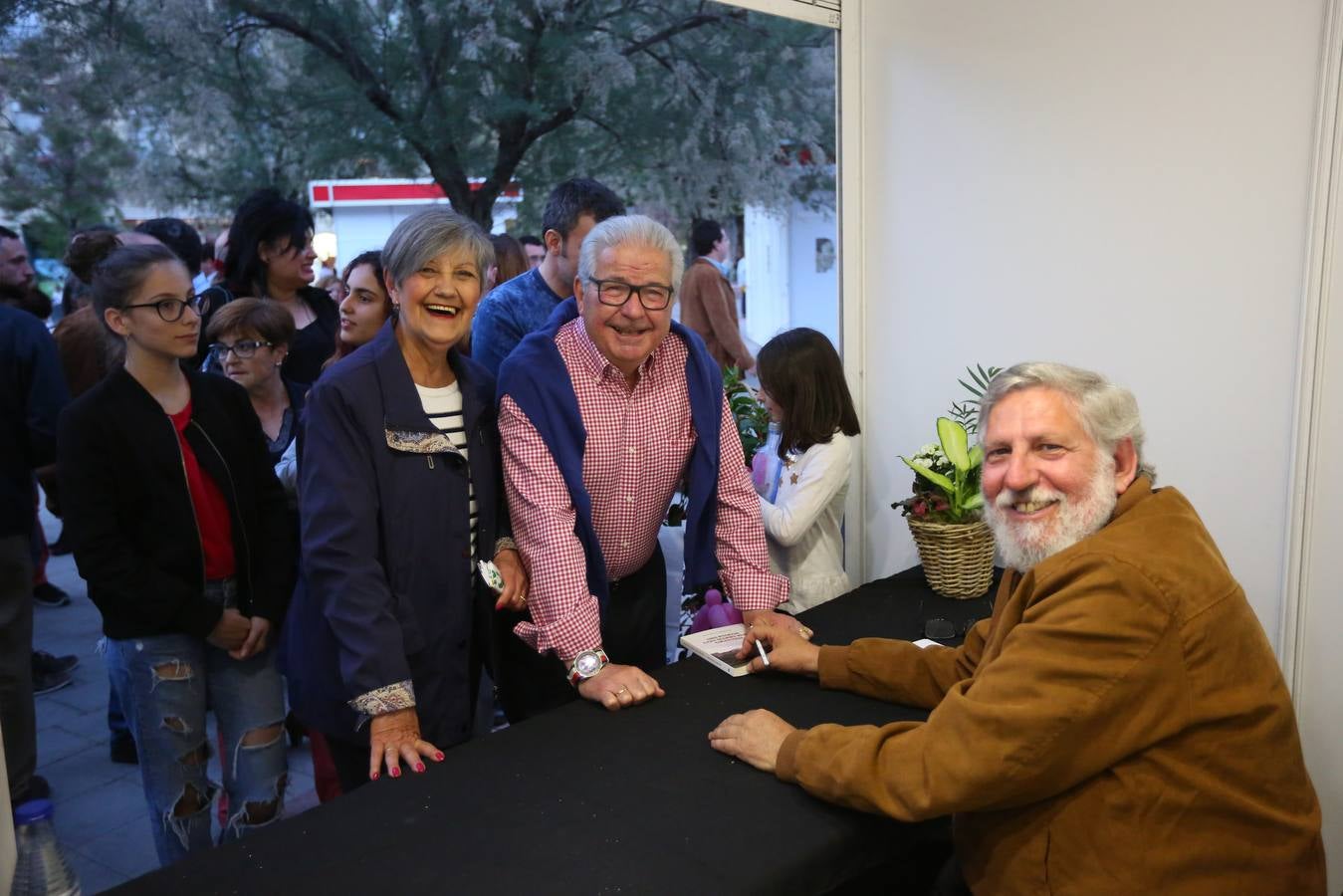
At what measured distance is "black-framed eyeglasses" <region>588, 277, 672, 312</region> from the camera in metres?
1.99

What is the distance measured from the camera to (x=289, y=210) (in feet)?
10.7

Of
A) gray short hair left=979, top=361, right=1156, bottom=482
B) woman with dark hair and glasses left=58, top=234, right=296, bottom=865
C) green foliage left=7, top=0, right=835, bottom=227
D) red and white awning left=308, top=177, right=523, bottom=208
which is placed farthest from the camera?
red and white awning left=308, top=177, right=523, bottom=208

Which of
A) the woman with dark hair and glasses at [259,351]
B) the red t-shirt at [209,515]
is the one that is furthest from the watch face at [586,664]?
the woman with dark hair and glasses at [259,351]

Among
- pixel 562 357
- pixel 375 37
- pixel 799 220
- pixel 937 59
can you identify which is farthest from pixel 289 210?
pixel 799 220

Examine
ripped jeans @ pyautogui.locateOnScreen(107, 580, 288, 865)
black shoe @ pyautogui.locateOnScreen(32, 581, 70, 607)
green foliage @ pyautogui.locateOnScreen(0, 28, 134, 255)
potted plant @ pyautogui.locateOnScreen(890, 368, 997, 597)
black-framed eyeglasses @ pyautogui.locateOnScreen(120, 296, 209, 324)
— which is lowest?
black shoe @ pyautogui.locateOnScreen(32, 581, 70, 607)

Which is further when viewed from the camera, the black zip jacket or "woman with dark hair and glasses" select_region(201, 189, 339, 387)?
"woman with dark hair and glasses" select_region(201, 189, 339, 387)

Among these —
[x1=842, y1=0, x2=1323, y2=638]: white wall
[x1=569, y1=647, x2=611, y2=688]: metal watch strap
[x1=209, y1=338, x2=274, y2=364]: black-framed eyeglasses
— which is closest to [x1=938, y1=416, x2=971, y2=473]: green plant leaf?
[x1=842, y1=0, x2=1323, y2=638]: white wall

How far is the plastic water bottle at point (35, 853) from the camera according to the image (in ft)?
4.73

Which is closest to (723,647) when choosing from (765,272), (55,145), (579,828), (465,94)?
(579,828)

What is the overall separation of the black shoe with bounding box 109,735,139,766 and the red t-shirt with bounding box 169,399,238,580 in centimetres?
176

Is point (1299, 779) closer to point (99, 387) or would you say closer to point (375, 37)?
point (99, 387)

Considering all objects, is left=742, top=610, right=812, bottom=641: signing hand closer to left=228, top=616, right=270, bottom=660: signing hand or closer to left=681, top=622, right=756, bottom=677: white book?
left=681, top=622, right=756, bottom=677: white book

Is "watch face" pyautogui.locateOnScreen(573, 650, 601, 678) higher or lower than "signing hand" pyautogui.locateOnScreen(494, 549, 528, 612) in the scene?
lower

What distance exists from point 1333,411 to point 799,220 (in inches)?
193
